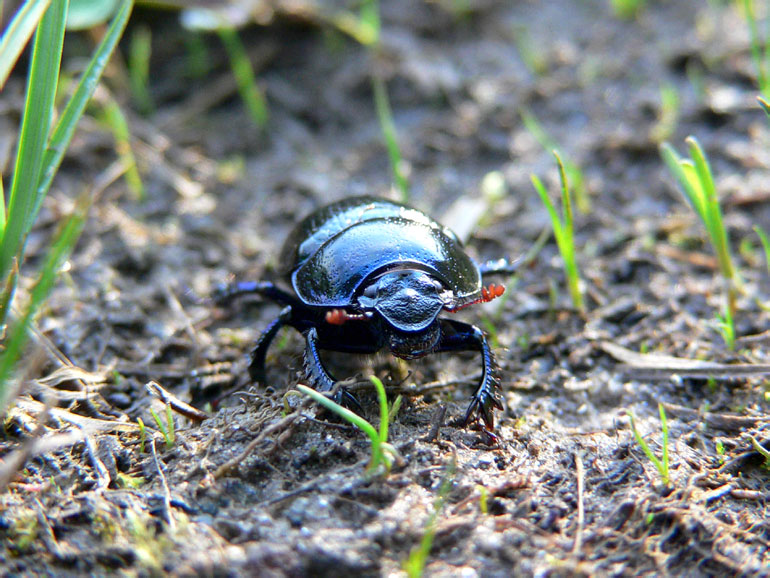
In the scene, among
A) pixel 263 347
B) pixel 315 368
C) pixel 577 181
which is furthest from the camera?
pixel 577 181

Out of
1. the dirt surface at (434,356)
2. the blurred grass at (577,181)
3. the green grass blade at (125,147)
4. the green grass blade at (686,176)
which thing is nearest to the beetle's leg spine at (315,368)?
the dirt surface at (434,356)

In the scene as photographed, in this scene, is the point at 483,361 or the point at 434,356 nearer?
the point at 483,361

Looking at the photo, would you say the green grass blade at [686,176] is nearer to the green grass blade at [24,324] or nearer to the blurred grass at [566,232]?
the blurred grass at [566,232]

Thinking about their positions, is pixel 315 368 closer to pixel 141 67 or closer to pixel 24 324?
pixel 24 324

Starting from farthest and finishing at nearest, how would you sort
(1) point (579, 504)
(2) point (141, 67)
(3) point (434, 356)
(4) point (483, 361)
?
(2) point (141, 67) < (3) point (434, 356) < (4) point (483, 361) < (1) point (579, 504)

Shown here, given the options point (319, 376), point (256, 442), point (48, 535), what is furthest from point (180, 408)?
point (48, 535)

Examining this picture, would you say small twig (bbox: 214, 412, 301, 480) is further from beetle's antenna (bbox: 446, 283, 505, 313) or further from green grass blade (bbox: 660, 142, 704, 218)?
green grass blade (bbox: 660, 142, 704, 218)

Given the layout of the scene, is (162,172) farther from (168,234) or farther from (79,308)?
(79,308)

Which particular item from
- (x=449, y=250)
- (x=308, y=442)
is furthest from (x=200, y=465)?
(x=449, y=250)

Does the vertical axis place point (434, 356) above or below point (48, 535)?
above
